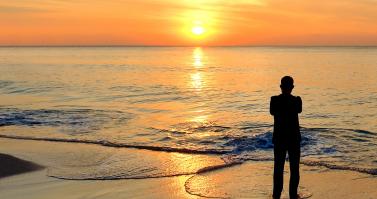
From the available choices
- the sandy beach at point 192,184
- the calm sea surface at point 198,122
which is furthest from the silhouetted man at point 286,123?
the calm sea surface at point 198,122

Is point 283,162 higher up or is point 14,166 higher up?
point 283,162

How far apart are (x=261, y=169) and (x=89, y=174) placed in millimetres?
3994

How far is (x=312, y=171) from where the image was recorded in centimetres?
1187

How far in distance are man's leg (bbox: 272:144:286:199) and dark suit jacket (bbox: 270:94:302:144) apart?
169mm

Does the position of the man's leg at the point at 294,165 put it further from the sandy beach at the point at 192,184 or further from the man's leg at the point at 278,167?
the sandy beach at the point at 192,184

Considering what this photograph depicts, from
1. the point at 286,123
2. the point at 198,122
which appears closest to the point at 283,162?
the point at 286,123

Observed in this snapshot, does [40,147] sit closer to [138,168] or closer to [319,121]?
[138,168]

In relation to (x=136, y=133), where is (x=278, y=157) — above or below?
above

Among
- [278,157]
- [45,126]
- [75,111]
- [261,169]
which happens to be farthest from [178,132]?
[278,157]

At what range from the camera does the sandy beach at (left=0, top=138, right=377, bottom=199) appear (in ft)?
31.8

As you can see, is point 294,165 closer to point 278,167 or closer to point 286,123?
point 278,167

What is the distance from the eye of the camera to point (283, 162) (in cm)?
894

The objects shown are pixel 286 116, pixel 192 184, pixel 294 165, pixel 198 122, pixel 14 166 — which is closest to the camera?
pixel 286 116

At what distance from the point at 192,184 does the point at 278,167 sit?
217 centimetres
